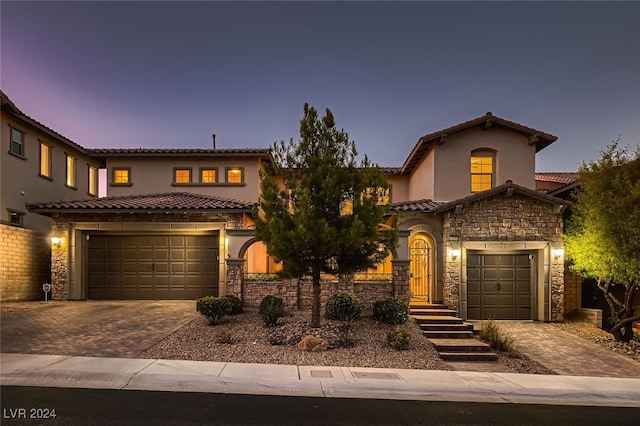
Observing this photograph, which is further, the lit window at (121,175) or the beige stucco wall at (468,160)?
the lit window at (121,175)

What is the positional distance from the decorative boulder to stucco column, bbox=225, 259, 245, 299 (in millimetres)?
4189

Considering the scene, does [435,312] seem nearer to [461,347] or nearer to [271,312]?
[461,347]

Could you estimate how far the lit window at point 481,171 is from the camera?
50.1 ft

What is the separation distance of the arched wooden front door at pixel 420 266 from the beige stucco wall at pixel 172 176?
839 cm

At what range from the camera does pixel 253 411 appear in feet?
17.4

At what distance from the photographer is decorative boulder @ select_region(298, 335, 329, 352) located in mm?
8711

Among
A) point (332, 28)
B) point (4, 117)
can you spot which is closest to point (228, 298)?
point (4, 117)

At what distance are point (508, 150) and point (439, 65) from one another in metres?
10.6

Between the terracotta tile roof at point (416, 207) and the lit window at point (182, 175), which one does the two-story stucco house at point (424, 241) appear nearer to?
the terracotta tile roof at point (416, 207)

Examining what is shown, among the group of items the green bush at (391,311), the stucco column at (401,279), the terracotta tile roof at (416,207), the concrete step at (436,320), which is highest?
the terracotta tile roof at (416,207)

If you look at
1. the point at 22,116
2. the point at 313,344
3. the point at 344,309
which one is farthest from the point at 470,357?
the point at 22,116

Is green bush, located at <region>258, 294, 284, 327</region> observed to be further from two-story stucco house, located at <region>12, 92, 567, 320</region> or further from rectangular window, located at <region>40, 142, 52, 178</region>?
rectangular window, located at <region>40, 142, 52, 178</region>

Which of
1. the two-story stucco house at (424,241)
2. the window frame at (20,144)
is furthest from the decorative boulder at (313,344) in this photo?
the window frame at (20,144)

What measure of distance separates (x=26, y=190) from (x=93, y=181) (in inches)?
202
